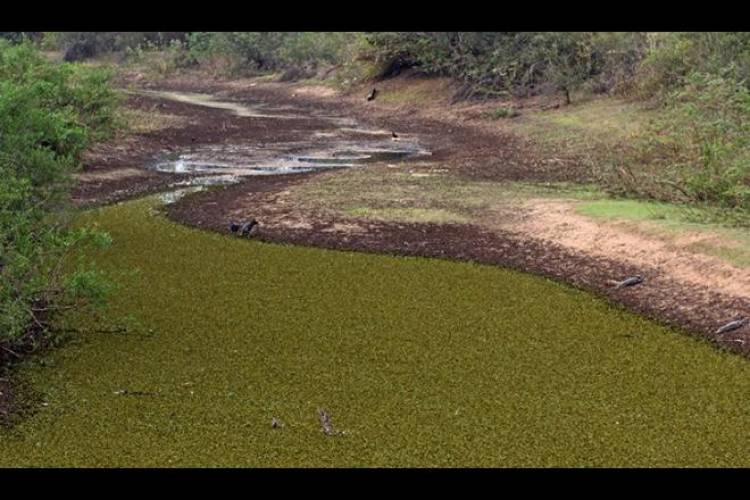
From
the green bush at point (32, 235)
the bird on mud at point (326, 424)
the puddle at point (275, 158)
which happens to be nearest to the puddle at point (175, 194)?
the puddle at point (275, 158)

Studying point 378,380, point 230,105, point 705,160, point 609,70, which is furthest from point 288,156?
point 378,380

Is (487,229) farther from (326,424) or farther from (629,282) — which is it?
(326,424)

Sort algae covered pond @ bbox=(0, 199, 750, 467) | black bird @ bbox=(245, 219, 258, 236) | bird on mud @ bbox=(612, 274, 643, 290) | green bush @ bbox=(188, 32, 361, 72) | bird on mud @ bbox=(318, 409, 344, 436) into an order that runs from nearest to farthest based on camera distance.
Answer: algae covered pond @ bbox=(0, 199, 750, 467) → bird on mud @ bbox=(318, 409, 344, 436) → bird on mud @ bbox=(612, 274, 643, 290) → black bird @ bbox=(245, 219, 258, 236) → green bush @ bbox=(188, 32, 361, 72)

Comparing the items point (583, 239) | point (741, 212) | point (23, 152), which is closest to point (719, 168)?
point (741, 212)

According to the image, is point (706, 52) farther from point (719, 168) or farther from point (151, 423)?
point (151, 423)

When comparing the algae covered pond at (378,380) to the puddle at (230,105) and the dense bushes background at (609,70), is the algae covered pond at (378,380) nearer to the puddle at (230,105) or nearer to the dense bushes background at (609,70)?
the dense bushes background at (609,70)

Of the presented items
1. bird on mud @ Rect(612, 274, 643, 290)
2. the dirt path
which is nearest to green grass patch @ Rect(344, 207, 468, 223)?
the dirt path

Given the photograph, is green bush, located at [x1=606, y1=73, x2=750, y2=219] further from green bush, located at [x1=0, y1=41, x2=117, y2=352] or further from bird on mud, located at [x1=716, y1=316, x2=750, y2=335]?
green bush, located at [x1=0, y1=41, x2=117, y2=352]
